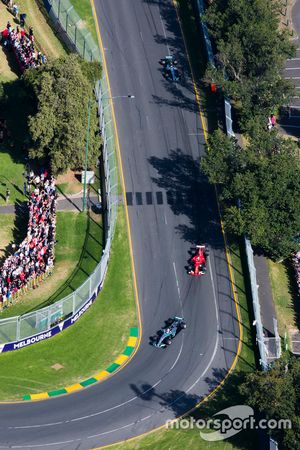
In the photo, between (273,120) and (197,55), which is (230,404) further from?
(197,55)

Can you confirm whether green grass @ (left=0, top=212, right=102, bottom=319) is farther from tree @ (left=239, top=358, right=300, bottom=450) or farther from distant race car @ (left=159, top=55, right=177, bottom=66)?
distant race car @ (left=159, top=55, right=177, bottom=66)

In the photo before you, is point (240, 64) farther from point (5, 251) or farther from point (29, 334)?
point (29, 334)

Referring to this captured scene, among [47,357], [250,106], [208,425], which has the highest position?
[250,106]

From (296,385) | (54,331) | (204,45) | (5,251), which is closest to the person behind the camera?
(296,385)

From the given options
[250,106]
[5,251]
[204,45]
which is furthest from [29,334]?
[204,45]

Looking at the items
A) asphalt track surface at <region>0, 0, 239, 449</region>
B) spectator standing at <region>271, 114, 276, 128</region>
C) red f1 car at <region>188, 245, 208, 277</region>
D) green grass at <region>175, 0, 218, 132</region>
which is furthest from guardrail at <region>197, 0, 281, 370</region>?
spectator standing at <region>271, 114, 276, 128</region>

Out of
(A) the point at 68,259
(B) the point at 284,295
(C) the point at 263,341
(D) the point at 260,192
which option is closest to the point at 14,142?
(A) the point at 68,259
